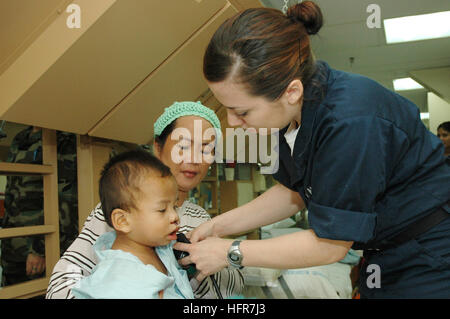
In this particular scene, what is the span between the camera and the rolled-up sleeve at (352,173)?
81cm

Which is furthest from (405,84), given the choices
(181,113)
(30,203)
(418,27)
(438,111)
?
(30,203)

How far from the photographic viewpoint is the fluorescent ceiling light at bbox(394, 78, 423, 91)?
514 centimetres

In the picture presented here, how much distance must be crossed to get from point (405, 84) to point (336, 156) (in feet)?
16.8

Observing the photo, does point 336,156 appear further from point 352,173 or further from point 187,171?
point 187,171

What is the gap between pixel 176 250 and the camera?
1.09m

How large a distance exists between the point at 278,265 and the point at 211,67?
1.61 ft

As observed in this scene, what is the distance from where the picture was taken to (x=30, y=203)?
1926 mm

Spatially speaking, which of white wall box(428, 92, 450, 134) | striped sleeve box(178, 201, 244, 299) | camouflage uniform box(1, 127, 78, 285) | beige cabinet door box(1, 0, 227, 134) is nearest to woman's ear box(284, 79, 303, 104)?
striped sleeve box(178, 201, 244, 299)

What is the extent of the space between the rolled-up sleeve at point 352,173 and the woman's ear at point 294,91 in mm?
116

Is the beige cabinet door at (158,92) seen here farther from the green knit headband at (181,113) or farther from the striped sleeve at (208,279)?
the striped sleeve at (208,279)

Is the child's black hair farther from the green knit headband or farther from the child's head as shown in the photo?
the green knit headband

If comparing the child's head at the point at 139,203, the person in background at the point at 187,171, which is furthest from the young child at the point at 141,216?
the person in background at the point at 187,171

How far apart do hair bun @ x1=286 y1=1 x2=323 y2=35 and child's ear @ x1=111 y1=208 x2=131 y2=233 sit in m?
0.64
